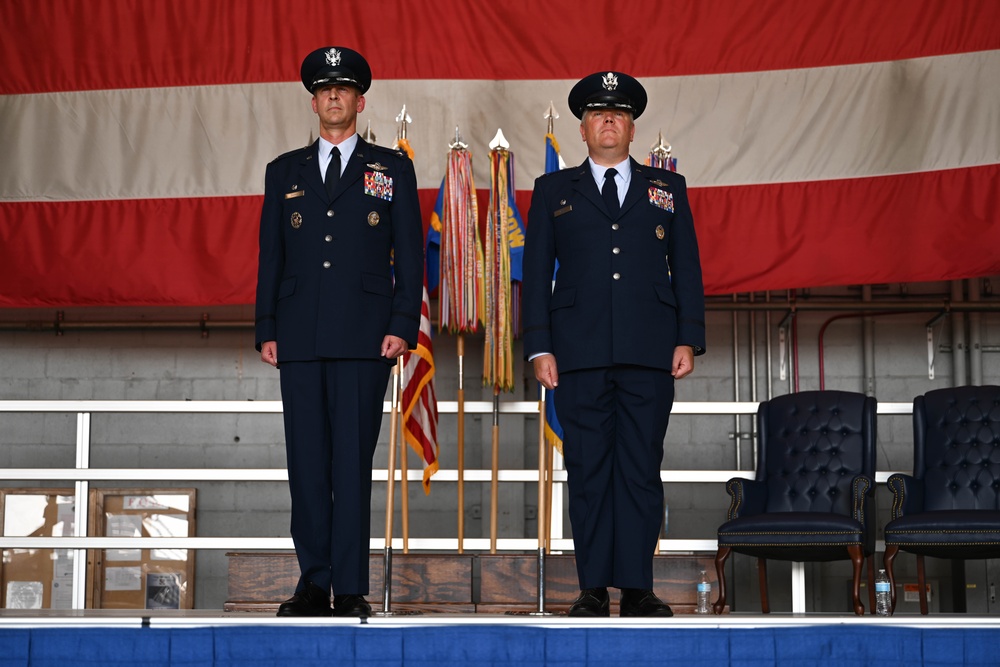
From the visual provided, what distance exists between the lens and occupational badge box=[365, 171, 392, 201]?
3424 mm

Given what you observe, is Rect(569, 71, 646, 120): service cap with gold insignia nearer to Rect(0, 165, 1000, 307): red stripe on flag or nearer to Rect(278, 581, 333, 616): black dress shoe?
Rect(278, 581, 333, 616): black dress shoe

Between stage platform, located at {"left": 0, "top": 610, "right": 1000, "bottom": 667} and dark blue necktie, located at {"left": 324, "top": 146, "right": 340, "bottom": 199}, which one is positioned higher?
dark blue necktie, located at {"left": 324, "top": 146, "right": 340, "bottom": 199}

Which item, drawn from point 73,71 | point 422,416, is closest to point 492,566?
point 422,416

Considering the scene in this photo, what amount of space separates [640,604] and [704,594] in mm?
1156

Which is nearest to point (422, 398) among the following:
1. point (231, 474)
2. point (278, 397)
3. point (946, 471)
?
point (231, 474)

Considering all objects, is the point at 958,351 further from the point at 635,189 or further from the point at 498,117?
the point at 635,189

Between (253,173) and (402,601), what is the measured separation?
216 centimetres

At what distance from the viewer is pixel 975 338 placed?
6.85m

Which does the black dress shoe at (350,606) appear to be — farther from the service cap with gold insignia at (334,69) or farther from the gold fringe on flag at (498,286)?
the gold fringe on flag at (498,286)

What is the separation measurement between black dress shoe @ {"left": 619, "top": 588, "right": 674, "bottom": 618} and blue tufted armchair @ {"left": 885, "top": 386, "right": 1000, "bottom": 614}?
1.73 meters

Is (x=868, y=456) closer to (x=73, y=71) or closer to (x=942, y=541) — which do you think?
(x=942, y=541)

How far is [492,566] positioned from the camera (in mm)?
4273

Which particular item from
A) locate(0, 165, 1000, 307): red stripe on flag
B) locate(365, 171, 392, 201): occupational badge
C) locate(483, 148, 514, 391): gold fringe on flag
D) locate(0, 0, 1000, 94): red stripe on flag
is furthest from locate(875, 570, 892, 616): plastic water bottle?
locate(365, 171, 392, 201): occupational badge

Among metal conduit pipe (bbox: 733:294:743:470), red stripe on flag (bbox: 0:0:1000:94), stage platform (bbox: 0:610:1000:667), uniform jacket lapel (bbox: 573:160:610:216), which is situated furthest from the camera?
metal conduit pipe (bbox: 733:294:743:470)
